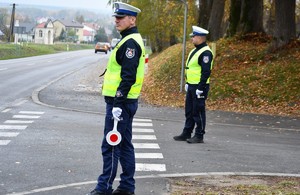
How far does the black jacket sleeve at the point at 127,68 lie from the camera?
22.2ft

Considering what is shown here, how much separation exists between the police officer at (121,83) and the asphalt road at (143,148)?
0.54m

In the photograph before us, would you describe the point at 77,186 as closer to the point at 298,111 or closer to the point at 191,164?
the point at 191,164

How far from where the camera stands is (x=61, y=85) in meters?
25.9

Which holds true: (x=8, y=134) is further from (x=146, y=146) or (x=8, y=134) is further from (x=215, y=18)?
(x=215, y=18)

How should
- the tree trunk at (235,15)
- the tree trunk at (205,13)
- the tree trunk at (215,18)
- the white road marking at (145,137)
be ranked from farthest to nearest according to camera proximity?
the tree trunk at (205,13), the tree trunk at (215,18), the tree trunk at (235,15), the white road marking at (145,137)

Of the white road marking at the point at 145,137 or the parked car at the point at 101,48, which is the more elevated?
the white road marking at the point at 145,137

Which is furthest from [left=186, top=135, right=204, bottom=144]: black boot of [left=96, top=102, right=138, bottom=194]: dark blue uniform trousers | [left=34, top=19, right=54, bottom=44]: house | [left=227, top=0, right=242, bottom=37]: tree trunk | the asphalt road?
[left=34, top=19, right=54, bottom=44]: house

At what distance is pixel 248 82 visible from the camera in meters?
21.1

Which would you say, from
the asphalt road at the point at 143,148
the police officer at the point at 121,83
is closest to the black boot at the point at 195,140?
the asphalt road at the point at 143,148

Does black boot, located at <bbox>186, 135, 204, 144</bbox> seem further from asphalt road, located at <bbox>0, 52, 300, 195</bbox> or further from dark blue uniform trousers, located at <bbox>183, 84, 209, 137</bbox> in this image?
asphalt road, located at <bbox>0, 52, 300, 195</bbox>

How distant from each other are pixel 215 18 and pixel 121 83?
80.5ft

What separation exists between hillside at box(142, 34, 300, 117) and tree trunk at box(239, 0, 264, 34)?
1.20 meters

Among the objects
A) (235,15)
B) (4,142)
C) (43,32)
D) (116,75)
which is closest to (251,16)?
(235,15)

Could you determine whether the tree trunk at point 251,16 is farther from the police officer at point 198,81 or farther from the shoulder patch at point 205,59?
the shoulder patch at point 205,59
